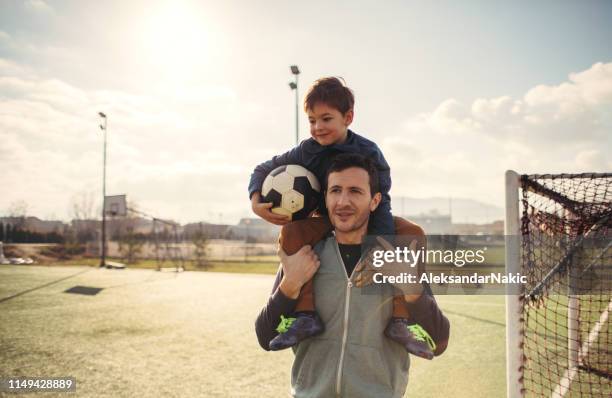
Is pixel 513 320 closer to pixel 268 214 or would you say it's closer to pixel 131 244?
pixel 268 214

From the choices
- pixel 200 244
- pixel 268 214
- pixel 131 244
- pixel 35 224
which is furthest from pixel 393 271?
pixel 35 224

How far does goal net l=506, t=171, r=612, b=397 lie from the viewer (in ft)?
11.5

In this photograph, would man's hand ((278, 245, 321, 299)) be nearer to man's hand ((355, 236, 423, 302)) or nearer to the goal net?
man's hand ((355, 236, 423, 302))

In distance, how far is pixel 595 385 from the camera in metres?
4.89

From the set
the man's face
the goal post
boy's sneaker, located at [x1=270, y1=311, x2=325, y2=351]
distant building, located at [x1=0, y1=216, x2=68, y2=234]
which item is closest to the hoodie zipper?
boy's sneaker, located at [x1=270, y1=311, x2=325, y2=351]

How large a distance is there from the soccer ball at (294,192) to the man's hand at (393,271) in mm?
523

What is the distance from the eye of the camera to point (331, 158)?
8.37 feet

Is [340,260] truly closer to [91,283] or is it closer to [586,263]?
[586,263]

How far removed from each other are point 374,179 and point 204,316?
8177 millimetres

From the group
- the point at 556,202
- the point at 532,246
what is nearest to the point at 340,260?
the point at 532,246

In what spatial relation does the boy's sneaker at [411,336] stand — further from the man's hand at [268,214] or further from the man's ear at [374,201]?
the man's hand at [268,214]

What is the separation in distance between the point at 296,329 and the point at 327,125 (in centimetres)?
122

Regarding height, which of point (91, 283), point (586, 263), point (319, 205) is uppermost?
point (319, 205)

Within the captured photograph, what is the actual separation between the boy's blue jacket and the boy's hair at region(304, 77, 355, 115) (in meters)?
0.18
